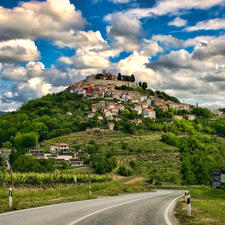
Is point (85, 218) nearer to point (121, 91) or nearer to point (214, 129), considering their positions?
point (214, 129)

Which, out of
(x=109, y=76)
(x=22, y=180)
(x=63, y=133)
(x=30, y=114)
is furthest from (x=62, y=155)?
(x=109, y=76)

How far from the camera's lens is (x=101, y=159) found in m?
76.6

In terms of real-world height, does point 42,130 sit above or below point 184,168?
above

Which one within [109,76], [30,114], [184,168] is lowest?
[184,168]

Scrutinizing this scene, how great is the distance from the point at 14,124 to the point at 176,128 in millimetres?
73578

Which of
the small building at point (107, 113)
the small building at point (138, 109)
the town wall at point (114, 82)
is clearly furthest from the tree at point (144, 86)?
the small building at point (107, 113)

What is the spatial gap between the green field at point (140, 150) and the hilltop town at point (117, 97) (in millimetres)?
20756

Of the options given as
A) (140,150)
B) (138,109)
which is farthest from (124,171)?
(138,109)

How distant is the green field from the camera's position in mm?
72188

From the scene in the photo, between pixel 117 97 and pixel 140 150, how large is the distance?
255 feet

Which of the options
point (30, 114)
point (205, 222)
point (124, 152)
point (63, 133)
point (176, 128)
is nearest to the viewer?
point (205, 222)

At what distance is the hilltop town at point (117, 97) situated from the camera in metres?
143

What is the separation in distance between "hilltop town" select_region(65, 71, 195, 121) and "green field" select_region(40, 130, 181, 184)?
20.8 metres

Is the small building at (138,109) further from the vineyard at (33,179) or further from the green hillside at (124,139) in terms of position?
the vineyard at (33,179)
